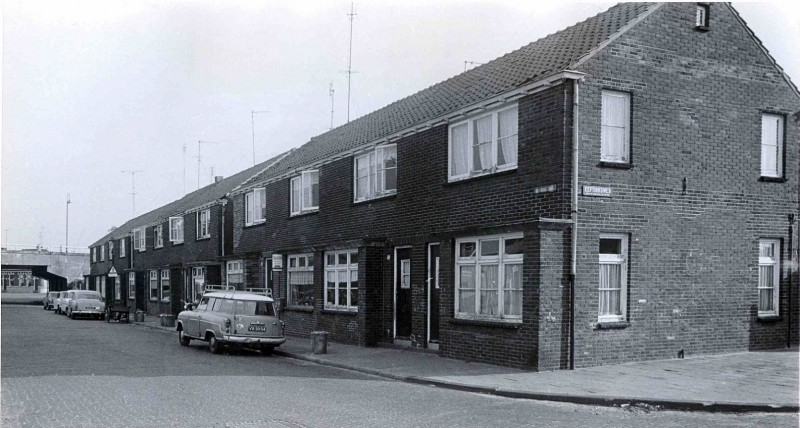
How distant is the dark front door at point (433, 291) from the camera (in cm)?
1744

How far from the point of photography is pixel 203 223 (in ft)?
121

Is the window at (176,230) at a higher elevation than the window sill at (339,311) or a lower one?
higher

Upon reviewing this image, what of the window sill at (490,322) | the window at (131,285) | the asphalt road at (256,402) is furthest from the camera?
the window at (131,285)

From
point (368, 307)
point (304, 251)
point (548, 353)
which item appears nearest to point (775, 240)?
point (548, 353)

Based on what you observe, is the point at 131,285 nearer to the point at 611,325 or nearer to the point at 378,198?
the point at 378,198

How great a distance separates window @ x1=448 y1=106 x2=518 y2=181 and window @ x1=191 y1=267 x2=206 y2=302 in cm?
2120

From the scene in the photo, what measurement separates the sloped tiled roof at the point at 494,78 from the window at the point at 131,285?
28.4 metres

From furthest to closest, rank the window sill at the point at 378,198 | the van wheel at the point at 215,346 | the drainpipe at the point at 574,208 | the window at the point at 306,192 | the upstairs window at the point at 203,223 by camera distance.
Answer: the upstairs window at the point at 203,223 < the window at the point at 306,192 < the window sill at the point at 378,198 < the van wheel at the point at 215,346 < the drainpipe at the point at 574,208

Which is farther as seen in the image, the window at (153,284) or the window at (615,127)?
the window at (153,284)

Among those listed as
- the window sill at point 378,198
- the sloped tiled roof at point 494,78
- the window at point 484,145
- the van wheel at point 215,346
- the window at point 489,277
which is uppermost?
the sloped tiled roof at point 494,78

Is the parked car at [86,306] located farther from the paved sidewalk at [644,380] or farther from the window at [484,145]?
the window at [484,145]

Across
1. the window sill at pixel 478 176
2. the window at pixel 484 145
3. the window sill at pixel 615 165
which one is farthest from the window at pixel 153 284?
the window sill at pixel 615 165

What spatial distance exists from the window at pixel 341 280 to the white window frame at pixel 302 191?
2.69 metres

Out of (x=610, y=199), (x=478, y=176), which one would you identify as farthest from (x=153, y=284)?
(x=610, y=199)
